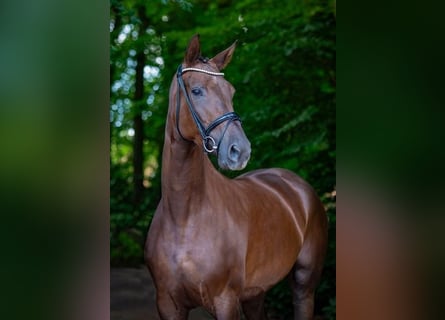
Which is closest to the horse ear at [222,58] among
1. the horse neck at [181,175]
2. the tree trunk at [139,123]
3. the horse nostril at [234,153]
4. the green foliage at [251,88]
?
the horse neck at [181,175]

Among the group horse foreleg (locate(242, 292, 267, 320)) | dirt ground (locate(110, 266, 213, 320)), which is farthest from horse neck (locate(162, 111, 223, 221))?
dirt ground (locate(110, 266, 213, 320))

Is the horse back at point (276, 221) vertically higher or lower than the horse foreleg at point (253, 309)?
higher

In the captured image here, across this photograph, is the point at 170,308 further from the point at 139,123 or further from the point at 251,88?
the point at 251,88

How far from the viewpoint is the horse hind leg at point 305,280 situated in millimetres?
3996

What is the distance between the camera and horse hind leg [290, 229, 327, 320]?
157 inches

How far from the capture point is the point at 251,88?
4.62m

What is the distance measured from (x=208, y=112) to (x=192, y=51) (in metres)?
0.34

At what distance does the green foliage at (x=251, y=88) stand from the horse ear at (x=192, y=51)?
3.80ft

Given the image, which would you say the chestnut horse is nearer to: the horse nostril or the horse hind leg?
the horse nostril

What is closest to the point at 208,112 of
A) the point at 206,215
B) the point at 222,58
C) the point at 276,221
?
the point at 222,58

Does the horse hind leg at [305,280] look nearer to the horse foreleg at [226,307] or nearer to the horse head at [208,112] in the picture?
the horse foreleg at [226,307]

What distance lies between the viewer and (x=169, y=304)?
3348 mm
